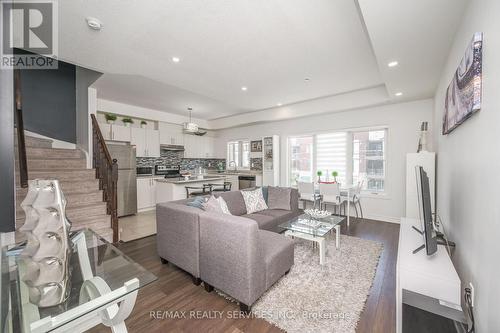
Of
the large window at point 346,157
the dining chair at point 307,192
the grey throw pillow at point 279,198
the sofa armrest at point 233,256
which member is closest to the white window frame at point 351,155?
the large window at point 346,157

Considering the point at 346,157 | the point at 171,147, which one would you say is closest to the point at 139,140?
the point at 171,147

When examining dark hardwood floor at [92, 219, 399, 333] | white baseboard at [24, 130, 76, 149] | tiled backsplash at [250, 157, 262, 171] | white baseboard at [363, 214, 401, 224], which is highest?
white baseboard at [24, 130, 76, 149]

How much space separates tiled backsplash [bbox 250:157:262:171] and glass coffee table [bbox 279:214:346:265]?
11.1 feet

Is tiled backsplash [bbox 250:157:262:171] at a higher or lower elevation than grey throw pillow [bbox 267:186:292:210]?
higher

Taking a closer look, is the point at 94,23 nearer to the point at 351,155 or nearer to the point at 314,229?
the point at 314,229

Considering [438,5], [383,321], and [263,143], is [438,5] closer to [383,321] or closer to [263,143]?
[383,321]

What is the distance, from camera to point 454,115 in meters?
1.80

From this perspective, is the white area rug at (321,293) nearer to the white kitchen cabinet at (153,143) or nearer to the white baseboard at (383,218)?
the white baseboard at (383,218)

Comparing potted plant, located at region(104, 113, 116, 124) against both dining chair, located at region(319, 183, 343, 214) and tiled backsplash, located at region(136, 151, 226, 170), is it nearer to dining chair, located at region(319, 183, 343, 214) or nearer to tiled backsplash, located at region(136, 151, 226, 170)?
tiled backsplash, located at region(136, 151, 226, 170)

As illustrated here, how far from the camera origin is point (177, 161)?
6.44m

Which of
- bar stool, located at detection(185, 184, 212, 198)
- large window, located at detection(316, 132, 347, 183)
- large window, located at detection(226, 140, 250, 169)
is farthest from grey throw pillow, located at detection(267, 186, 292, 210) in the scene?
large window, located at detection(226, 140, 250, 169)

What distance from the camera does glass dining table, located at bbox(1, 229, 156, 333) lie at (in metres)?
0.79

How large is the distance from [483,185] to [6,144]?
85.2 inches

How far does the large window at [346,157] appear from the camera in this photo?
4.36 metres
